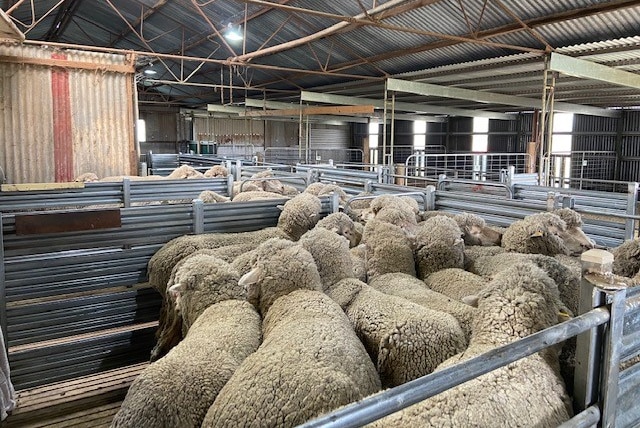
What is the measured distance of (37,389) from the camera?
3.76 meters

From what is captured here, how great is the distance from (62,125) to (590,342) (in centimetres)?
886

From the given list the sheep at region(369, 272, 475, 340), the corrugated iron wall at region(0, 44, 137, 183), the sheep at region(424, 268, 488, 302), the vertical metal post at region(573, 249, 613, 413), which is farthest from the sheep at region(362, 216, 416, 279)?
the corrugated iron wall at region(0, 44, 137, 183)

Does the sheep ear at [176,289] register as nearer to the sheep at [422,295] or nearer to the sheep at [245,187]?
the sheep at [422,295]

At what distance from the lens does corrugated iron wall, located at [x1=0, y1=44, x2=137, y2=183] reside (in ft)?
25.8

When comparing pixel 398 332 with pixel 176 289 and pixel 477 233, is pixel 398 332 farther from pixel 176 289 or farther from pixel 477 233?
pixel 477 233

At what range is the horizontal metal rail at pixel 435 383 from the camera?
1.04 m

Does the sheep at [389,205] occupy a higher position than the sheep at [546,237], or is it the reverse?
the sheep at [389,205]

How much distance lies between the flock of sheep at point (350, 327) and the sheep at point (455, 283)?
0.04ft

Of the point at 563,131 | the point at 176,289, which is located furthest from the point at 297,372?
the point at 563,131

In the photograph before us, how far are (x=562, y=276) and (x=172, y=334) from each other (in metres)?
2.82

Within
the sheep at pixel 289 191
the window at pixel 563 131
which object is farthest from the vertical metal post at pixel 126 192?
the window at pixel 563 131

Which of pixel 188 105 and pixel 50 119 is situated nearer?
pixel 50 119

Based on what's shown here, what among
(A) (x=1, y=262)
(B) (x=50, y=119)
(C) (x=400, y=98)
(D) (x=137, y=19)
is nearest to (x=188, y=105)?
(D) (x=137, y=19)

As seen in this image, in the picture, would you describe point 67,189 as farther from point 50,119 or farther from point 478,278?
point 478,278
